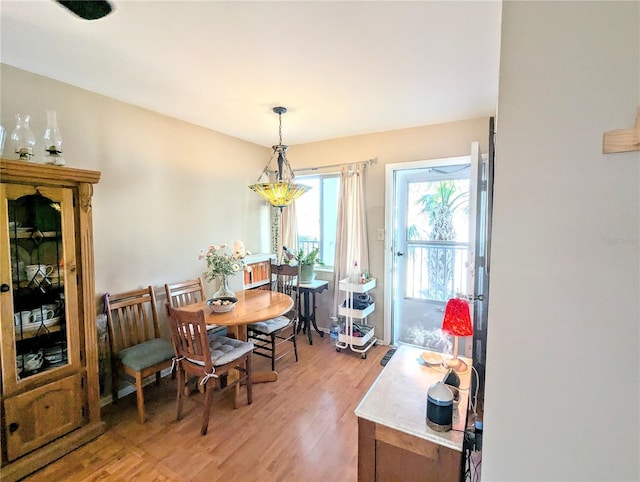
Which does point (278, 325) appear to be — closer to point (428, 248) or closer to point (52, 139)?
point (428, 248)

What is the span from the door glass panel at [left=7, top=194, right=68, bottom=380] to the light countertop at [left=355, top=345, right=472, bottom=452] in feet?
6.67

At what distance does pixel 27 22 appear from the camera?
152cm

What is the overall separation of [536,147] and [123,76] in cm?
253

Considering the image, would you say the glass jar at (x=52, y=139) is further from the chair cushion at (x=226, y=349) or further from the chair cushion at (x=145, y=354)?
the chair cushion at (x=226, y=349)

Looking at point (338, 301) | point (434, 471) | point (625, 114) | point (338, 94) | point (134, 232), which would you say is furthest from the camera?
point (338, 301)

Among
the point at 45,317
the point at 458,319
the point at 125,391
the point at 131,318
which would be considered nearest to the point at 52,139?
the point at 45,317

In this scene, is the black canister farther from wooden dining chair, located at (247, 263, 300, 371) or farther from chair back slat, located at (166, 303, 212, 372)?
wooden dining chair, located at (247, 263, 300, 371)

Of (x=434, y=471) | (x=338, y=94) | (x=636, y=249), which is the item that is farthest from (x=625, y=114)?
(x=338, y=94)

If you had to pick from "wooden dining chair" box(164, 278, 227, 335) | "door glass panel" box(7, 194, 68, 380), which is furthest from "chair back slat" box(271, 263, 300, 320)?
"door glass panel" box(7, 194, 68, 380)

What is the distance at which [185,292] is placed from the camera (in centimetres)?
300

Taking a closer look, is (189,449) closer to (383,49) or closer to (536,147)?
(536,147)

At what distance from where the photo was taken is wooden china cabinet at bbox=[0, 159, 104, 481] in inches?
67.4

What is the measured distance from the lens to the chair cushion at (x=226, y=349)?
Result: 2234 mm

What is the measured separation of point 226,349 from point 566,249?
2307mm
